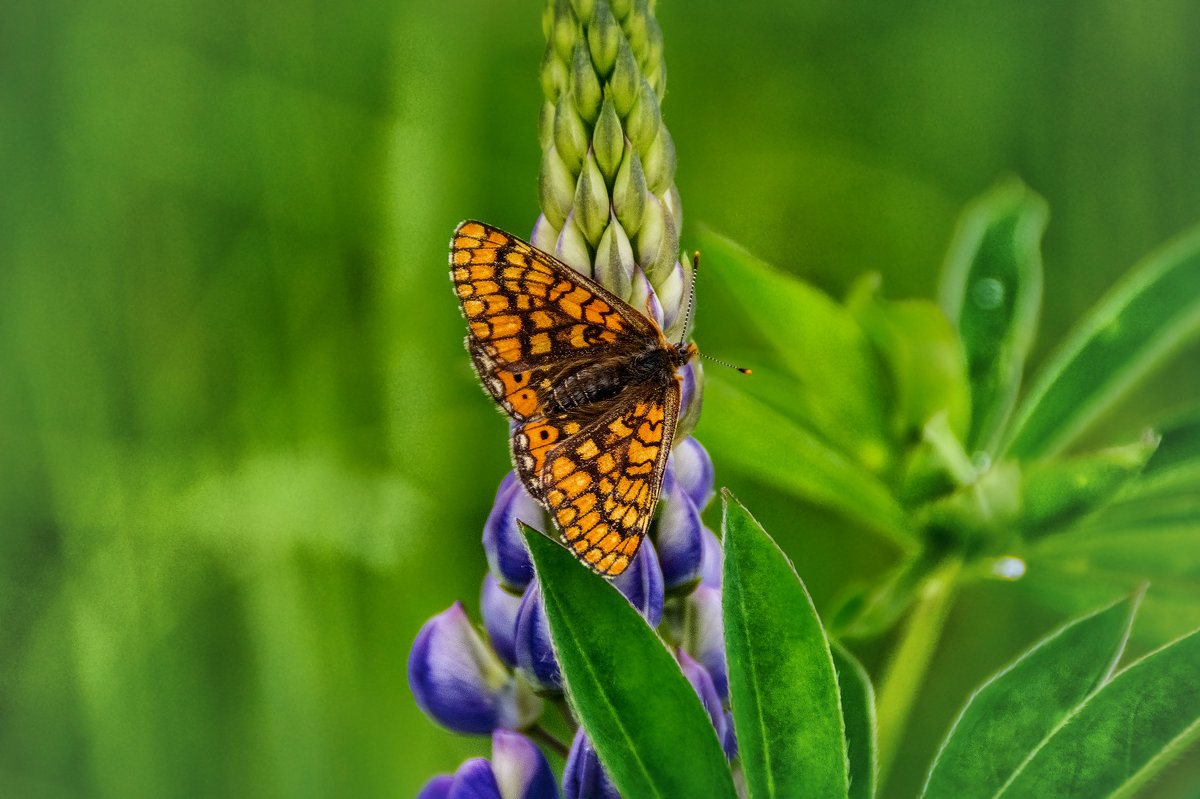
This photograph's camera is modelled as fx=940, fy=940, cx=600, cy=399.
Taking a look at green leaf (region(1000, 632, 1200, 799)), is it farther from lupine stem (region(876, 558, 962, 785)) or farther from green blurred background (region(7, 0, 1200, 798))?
green blurred background (region(7, 0, 1200, 798))

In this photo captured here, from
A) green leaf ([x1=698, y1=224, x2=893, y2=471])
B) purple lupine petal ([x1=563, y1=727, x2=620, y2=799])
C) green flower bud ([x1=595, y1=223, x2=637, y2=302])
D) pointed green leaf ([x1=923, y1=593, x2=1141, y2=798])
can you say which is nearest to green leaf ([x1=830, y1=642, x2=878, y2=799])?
pointed green leaf ([x1=923, y1=593, x2=1141, y2=798])

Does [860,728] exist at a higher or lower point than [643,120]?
lower

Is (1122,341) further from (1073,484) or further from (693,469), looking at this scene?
(693,469)

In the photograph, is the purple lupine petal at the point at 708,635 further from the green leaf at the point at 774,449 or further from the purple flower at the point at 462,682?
the green leaf at the point at 774,449

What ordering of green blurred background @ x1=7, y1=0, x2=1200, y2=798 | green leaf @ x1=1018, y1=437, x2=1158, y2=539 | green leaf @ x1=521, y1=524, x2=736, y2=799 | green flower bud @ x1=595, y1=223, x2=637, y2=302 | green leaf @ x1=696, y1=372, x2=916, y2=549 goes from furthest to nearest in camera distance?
green blurred background @ x1=7, y1=0, x2=1200, y2=798 < green leaf @ x1=696, y1=372, x2=916, y2=549 < green leaf @ x1=1018, y1=437, x2=1158, y2=539 < green flower bud @ x1=595, y1=223, x2=637, y2=302 < green leaf @ x1=521, y1=524, x2=736, y2=799

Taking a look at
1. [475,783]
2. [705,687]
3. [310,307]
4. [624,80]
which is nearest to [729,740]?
[705,687]

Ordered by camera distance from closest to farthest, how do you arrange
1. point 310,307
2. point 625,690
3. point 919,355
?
point 625,690 < point 919,355 < point 310,307

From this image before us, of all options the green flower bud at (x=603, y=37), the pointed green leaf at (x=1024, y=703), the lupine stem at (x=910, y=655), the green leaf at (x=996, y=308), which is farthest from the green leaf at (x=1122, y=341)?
the green flower bud at (x=603, y=37)
